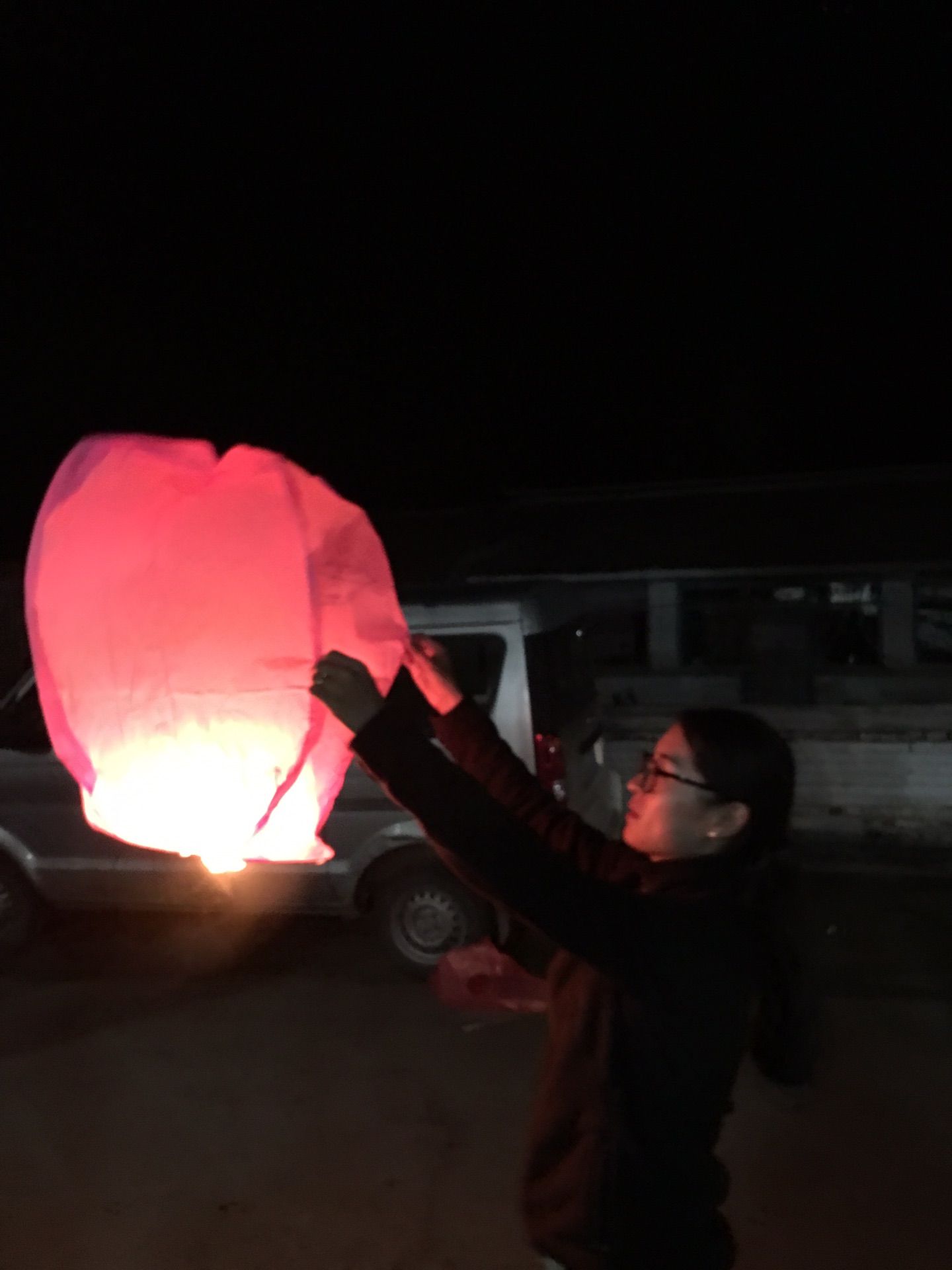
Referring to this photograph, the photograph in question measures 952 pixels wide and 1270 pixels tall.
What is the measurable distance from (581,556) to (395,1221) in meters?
6.90

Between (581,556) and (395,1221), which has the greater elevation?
(581,556)

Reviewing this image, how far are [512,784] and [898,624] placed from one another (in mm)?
7969

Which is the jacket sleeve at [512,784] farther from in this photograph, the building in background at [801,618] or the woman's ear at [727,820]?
the building in background at [801,618]

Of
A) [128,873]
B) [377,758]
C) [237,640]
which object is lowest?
[128,873]

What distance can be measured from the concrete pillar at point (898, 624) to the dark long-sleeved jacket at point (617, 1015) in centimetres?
803

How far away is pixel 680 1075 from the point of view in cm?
152

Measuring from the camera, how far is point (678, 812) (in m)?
1.61

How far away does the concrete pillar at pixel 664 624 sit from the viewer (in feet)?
32.0

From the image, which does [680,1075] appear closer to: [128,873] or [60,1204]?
[60,1204]

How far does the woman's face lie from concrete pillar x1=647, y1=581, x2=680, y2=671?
818cm

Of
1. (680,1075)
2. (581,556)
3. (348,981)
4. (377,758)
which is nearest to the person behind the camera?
(377,758)

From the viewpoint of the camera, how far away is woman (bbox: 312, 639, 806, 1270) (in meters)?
1.36

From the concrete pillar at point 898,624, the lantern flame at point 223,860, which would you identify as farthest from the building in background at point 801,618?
the lantern flame at point 223,860

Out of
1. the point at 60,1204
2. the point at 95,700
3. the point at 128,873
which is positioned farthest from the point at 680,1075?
the point at 128,873
